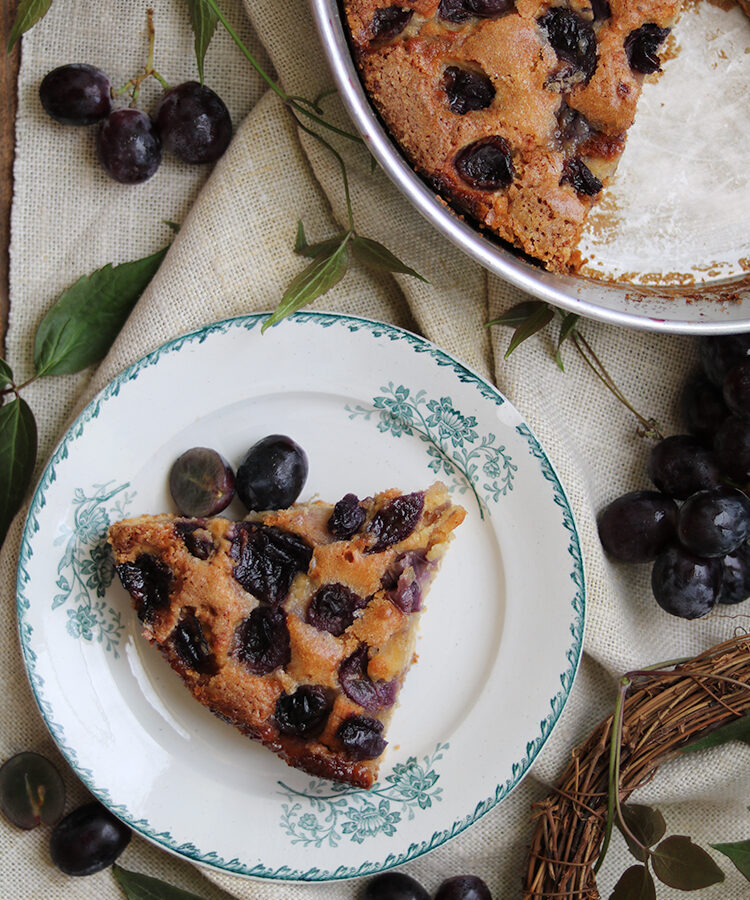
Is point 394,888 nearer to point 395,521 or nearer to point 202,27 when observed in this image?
point 395,521

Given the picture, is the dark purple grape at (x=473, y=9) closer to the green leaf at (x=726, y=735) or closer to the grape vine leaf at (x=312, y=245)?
the grape vine leaf at (x=312, y=245)

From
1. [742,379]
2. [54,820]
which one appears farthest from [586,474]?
[54,820]

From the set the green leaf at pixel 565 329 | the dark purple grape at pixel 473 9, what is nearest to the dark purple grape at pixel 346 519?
the green leaf at pixel 565 329

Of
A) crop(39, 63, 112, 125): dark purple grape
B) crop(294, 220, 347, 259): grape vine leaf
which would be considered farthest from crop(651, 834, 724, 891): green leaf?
crop(39, 63, 112, 125): dark purple grape

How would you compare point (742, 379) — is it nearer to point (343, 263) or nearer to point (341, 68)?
point (343, 263)

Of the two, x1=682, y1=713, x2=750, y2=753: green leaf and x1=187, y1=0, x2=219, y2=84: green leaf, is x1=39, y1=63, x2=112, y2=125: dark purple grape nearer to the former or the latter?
x1=187, y1=0, x2=219, y2=84: green leaf

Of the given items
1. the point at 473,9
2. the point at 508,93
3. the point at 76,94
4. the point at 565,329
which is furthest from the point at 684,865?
the point at 76,94
